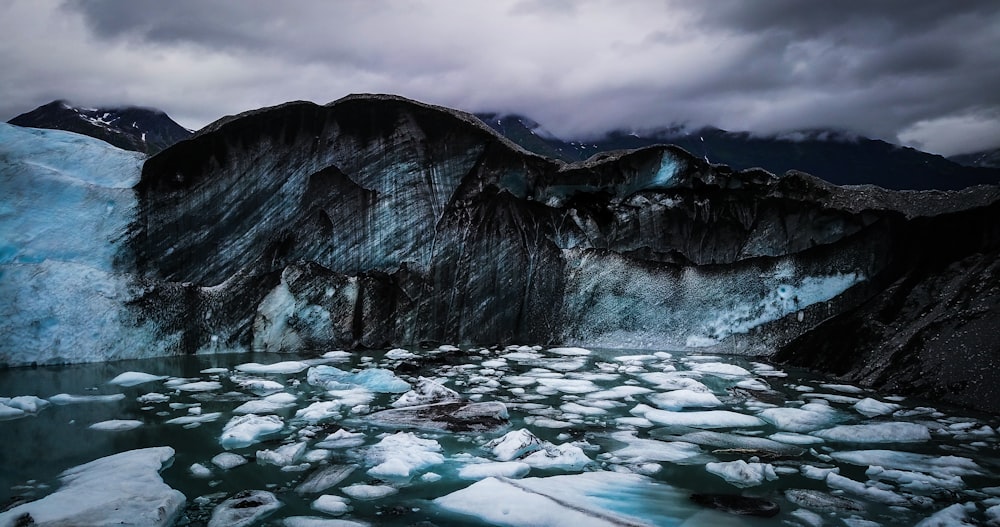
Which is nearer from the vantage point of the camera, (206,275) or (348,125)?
(206,275)

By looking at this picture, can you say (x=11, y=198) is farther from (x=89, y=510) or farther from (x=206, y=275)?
(x=89, y=510)

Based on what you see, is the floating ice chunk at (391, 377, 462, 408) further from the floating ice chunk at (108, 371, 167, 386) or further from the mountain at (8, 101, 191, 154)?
the mountain at (8, 101, 191, 154)

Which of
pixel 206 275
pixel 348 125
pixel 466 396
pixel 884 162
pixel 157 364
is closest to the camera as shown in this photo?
pixel 466 396

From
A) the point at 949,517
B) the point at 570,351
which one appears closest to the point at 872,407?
the point at 949,517

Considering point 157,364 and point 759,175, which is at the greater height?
point 759,175

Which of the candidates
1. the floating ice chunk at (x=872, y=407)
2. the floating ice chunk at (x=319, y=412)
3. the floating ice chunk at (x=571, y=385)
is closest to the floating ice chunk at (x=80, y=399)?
the floating ice chunk at (x=319, y=412)

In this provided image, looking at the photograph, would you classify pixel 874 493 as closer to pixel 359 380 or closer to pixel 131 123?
pixel 359 380

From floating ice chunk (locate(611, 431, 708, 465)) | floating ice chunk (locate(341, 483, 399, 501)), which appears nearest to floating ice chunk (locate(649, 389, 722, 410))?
floating ice chunk (locate(611, 431, 708, 465))

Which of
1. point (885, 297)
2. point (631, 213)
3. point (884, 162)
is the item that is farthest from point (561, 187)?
point (884, 162)
